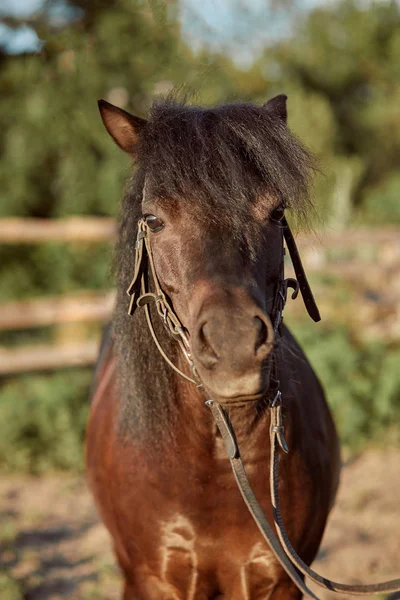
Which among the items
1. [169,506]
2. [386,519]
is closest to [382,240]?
[386,519]

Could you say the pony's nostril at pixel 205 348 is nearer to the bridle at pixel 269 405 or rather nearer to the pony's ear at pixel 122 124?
the bridle at pixel 269 405

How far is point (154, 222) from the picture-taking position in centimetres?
180

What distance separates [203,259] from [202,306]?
0.15 metres

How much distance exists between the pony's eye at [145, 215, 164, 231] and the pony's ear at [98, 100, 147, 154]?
0.29m

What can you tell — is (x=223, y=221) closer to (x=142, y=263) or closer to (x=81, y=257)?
(x=142, y=263)

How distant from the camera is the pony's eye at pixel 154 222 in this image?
1785 millimetres

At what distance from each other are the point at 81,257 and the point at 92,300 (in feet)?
7.36

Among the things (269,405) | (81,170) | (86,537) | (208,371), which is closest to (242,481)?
(269,405)

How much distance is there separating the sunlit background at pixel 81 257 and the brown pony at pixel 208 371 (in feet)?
1.11

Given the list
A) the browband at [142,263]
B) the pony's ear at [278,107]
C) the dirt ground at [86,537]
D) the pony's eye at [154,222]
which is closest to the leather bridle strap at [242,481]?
the browband at [142,263]

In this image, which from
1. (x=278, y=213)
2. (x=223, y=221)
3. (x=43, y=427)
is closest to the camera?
(x=223, y=221)

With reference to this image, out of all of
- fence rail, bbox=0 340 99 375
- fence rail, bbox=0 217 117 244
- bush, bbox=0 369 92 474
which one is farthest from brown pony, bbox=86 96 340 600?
fence rail, bbox=0 217 117 244

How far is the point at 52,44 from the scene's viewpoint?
14.5ft

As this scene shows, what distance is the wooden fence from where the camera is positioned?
19.9 ft
